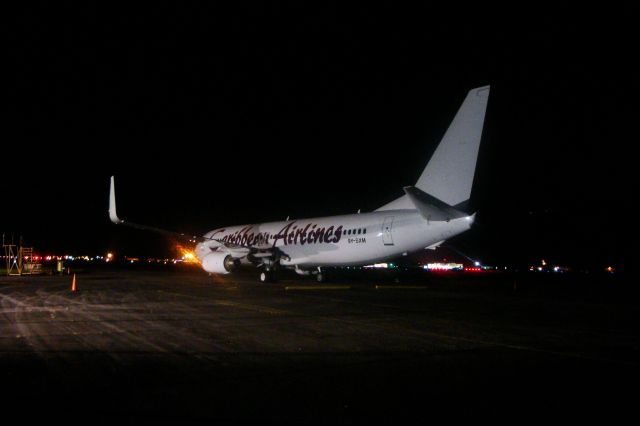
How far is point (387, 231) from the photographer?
26.2 m

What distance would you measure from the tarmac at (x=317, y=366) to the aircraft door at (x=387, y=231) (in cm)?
938

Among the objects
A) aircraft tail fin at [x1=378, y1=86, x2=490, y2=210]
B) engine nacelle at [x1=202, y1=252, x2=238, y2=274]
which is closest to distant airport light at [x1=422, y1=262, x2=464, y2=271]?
engine nacelle at [x1=202, y1=252, x2=238, y2=274]

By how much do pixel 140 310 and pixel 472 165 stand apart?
43.4 feet

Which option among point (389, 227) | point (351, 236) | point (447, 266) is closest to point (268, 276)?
point (351, 236)

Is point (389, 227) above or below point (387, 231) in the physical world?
above

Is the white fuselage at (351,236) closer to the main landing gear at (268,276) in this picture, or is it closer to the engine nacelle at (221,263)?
the main landing gear at (268,276)

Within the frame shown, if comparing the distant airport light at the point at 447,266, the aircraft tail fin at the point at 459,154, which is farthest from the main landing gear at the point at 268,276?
the distant airport light at the point at 447,266

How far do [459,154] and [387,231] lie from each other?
508 cm

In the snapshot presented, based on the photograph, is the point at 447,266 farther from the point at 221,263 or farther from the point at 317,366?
→ the point at 317,366

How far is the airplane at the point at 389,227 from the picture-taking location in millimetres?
22375

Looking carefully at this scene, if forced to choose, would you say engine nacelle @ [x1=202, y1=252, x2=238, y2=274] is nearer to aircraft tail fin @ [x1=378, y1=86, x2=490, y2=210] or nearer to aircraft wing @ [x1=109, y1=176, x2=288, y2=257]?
aircraft wing @ [x1=109, y1=176, x2=288, y2=257]

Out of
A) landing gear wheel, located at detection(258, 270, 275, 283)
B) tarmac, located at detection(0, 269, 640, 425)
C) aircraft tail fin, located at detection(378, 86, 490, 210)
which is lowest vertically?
tarmac, located at detection(0, 269, 640, 425)

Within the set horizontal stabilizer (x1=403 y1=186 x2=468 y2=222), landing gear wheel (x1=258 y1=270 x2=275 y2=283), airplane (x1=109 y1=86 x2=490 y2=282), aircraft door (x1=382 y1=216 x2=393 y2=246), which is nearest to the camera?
horizontal stabilizer (x1=403 y1=186 x2=468 y2=222)

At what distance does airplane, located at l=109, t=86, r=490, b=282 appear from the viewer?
73.4 ft
